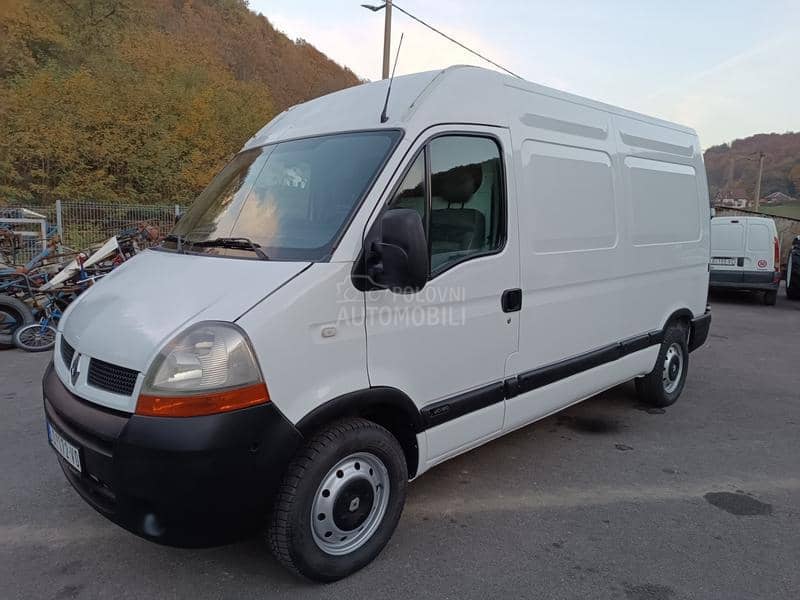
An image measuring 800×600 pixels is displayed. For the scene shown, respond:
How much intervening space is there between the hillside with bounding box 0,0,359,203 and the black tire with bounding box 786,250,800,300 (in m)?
19.3

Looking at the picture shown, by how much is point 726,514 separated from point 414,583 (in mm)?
1980

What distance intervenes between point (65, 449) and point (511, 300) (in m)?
2.36

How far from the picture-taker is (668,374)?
5.16 metres

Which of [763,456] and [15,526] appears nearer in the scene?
[15,526]

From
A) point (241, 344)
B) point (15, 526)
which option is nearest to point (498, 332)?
point (241, 344)

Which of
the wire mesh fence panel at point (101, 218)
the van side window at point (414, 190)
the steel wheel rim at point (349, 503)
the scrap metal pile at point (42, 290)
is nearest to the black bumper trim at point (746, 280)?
the van side window at point (414, 190)

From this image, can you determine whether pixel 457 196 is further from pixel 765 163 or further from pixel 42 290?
pixel 765 163

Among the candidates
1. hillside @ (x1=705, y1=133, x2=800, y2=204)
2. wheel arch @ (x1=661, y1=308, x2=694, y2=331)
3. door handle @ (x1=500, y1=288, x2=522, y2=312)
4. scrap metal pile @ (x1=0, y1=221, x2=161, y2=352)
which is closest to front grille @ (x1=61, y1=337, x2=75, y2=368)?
door handle @ (x1=500, y1=288, x2=522, y2=312)

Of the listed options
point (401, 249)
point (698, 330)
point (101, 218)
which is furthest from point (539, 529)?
point (101, 218)

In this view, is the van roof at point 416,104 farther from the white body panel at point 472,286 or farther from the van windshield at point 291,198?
the van windshield at point 291,198

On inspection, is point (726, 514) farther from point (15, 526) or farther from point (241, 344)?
point (15, 526)

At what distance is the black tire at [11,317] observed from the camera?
6914 mm

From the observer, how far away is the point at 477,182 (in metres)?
3.06

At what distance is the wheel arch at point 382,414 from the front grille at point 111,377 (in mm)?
684
